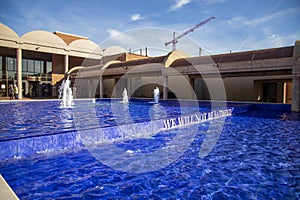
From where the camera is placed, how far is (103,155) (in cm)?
452

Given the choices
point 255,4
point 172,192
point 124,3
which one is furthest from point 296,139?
point 124,3

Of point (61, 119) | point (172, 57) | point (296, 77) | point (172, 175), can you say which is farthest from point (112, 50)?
point (172, 175)

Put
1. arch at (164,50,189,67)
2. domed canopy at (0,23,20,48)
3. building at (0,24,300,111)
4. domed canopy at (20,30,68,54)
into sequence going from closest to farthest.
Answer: building at (0,24,300,111)
arch at (164,50,189,67)
domed canopy at (0,23,20,48)
domed canopy at (20,30,68,54)

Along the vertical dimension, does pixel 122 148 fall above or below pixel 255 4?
below

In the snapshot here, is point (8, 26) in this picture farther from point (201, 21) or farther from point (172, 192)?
point (201, 21)

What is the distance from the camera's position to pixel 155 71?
19.0 meters

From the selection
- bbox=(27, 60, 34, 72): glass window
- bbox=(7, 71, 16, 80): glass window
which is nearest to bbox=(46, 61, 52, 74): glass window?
bbox=(27, 60, 34, 72): glass window

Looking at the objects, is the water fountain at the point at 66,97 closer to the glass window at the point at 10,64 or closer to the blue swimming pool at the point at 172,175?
the glass window at the point at 10,64

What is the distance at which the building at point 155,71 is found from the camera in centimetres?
1358

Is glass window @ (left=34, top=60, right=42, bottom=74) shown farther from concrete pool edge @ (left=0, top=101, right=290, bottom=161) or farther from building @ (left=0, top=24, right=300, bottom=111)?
concrete pool edge @ (left=0, top=101, right=290, bottom=161)

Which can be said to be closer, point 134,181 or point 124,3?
point 134,181

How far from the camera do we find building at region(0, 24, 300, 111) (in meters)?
13.6

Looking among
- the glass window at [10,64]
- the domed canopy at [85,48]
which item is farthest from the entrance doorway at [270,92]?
the glass window at [10,64]

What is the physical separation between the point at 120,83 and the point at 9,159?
73.9 ft
